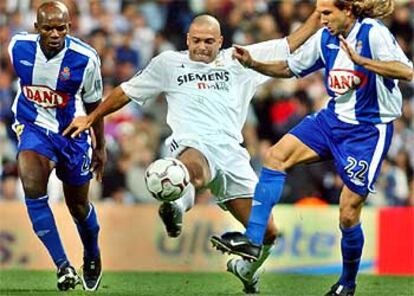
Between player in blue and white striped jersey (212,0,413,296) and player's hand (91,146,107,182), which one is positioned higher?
player in blue and white striped jersey (212,0,413,296)

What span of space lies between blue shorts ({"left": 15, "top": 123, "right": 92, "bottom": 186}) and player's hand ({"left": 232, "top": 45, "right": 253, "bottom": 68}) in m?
1.77

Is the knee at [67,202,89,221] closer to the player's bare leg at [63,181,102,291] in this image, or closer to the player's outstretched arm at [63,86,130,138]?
the player's bare leg at [63,181,102,291]

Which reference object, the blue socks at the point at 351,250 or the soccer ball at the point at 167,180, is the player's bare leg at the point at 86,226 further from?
the blue socks at the point at 351,250

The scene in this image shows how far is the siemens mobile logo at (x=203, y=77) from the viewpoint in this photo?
440 inches

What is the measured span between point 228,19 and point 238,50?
9628mm

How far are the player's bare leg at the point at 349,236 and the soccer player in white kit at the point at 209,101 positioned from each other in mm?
869

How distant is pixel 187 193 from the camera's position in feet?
34.6

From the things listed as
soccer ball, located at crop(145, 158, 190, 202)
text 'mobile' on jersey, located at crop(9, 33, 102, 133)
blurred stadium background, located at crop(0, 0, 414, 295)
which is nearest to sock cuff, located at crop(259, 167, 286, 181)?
soccer ball, located at crop(145, 158, 190, 202)

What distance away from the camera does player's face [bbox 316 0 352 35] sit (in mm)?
10039

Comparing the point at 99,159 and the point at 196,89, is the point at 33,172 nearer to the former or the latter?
the point at 99,159

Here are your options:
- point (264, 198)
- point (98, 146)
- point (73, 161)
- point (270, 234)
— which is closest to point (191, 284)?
point (270, 234)

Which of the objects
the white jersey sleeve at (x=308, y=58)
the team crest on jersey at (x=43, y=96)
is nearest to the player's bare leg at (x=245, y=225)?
the white jersey sleeve at (x=308, y=58)

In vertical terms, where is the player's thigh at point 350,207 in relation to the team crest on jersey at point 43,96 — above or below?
below

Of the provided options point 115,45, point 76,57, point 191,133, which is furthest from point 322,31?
A: point 115,45
